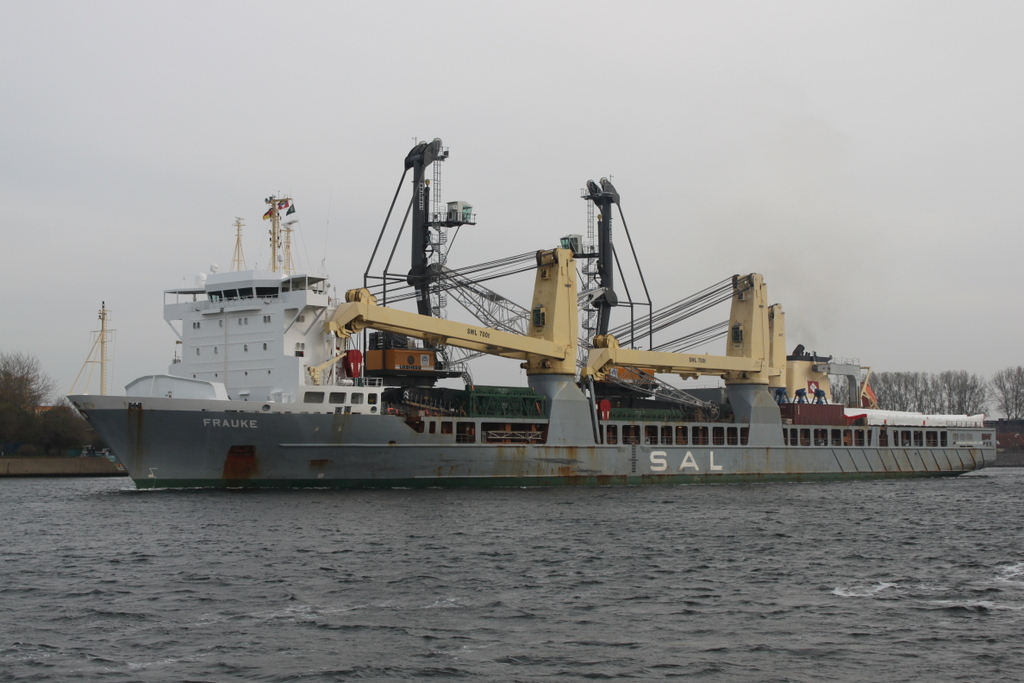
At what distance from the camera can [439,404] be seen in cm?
4147

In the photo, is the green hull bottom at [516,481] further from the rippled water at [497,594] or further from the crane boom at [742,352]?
the crane boom at [742,352]

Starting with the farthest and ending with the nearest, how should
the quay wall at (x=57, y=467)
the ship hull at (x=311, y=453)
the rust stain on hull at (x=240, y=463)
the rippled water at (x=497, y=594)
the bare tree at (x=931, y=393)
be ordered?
the bare tree at (x=931, y=393), the quay wall at (x=57, y=467), the rust stain on hull at (x=240, y=463), the ship hull at (x=311, y=453), the rippled water at (x=497, y=594)

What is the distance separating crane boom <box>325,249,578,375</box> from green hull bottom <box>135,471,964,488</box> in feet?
16.7

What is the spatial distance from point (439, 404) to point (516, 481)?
4.81 meters

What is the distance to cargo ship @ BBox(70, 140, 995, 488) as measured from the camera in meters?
34.0

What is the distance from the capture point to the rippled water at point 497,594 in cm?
1331

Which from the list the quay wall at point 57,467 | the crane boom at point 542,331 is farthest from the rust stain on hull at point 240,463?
the quay wall at point 57,467

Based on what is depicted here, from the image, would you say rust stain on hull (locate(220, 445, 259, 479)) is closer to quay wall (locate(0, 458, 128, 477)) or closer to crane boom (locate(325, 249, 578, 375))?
crane boom (locate(325, 249, 578, 375))

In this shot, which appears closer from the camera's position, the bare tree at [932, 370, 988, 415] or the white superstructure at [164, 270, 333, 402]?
the white superstructure at [164, 270, 333, 402]

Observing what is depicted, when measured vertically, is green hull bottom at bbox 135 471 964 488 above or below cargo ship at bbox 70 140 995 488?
below

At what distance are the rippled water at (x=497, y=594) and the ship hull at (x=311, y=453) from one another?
2759 mm

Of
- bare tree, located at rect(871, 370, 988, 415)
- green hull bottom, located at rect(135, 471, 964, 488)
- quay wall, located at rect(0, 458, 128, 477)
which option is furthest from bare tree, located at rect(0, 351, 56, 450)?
bare tree, located at rect(871, 370, 988, 415)

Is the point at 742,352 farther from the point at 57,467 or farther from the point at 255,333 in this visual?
the point at 57,467

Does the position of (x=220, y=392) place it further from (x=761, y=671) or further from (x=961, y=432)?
(x=961, y=432)
